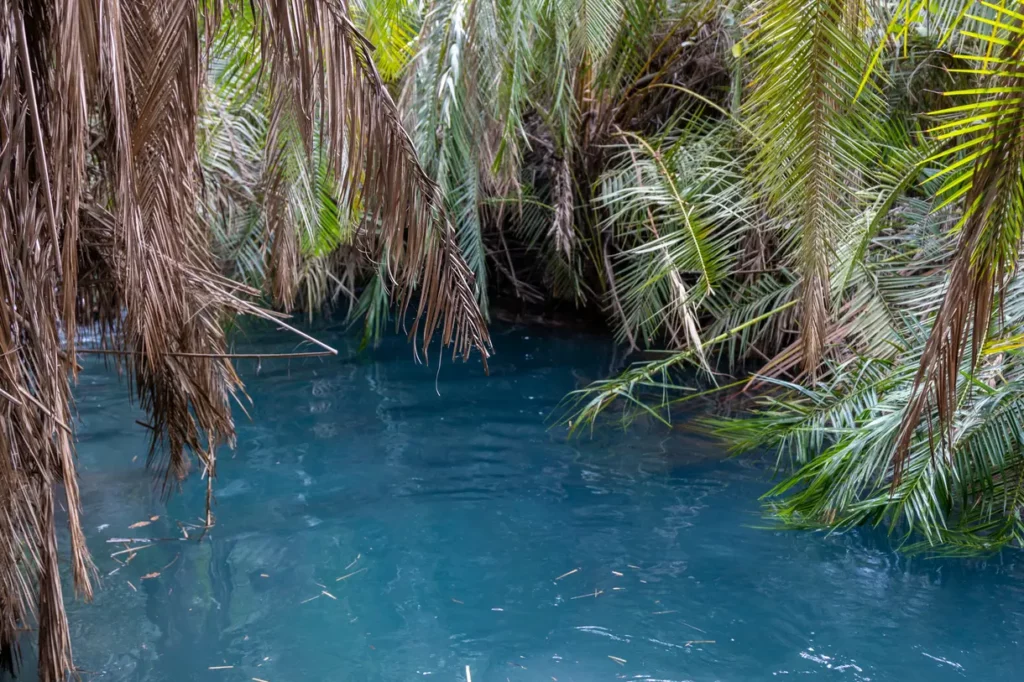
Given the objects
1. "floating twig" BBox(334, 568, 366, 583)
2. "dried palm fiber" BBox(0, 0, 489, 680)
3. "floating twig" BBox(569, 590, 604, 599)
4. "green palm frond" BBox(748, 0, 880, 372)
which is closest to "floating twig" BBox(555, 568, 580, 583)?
"floating twig" BBox(569, 590, 604, 599)

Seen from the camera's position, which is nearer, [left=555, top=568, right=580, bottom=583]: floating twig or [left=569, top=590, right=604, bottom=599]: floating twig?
[left=569, top=590, right=604, bottom=599]: floating twig

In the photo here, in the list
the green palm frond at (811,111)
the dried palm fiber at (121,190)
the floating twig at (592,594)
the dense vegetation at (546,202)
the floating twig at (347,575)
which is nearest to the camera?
the dried palm fiber at (121,190)

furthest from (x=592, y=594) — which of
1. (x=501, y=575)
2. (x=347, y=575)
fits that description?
(x=347, y=575)

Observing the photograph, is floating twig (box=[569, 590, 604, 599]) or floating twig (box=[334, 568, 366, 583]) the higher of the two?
floating twig (box=[334, 568, 366, 583])

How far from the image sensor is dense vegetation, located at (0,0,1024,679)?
6.24 ft

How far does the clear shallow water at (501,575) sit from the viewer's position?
A: 3.37 m

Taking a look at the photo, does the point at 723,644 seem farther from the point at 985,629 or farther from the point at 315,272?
the point at 315,272

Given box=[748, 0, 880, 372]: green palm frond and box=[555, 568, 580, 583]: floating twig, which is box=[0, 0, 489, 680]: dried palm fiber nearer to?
box=[748, 0, 880, 372]: green palm frond

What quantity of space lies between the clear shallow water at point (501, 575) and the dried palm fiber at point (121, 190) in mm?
969

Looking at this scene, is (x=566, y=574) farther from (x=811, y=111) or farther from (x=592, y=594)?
(x=811, y=111)

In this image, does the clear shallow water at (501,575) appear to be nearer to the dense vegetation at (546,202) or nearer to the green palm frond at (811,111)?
the dense vegetation at (546,202)

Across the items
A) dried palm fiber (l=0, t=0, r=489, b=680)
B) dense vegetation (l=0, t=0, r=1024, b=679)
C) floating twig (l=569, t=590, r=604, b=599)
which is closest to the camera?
dried palm fiber (l=0, t=0, r=489, b=680)

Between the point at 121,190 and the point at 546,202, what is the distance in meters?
6.45

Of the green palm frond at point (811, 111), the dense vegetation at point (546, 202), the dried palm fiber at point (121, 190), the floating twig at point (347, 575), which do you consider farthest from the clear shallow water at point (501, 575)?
the green palm frond at point (811, 111)
